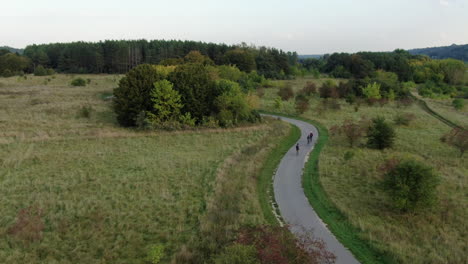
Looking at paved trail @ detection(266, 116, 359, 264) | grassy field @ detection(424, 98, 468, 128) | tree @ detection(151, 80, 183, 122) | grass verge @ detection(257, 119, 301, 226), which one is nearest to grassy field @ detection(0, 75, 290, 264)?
grass verge @ detection(257, 119, 301, 226)

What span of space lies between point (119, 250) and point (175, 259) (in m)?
3.01

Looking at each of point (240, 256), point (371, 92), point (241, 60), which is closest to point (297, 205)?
point (240, 256)

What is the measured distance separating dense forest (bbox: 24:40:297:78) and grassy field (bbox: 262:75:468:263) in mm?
73077

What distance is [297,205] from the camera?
18.8m

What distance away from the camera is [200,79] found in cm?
4309

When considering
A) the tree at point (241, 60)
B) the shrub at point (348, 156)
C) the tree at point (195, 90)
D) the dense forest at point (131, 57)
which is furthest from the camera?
the dense forest at point (131, 57)

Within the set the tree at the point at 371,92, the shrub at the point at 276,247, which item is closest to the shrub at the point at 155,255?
the shrub at the point at 276,247

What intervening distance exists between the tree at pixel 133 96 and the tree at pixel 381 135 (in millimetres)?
27562

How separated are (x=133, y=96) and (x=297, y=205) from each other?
95.0ft

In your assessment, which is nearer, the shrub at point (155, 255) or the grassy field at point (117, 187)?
the shrub at point (155, 255)

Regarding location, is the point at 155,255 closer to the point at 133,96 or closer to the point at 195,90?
the point at 133,96

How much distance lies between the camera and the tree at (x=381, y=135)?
31219 mm

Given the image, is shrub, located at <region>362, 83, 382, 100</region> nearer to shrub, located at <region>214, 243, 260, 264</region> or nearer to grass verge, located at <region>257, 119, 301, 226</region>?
grass verge, located at <region>257, 119, 301, 226</region>

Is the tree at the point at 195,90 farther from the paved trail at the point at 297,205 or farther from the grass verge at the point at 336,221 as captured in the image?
the grass verge at the point at 336,221
